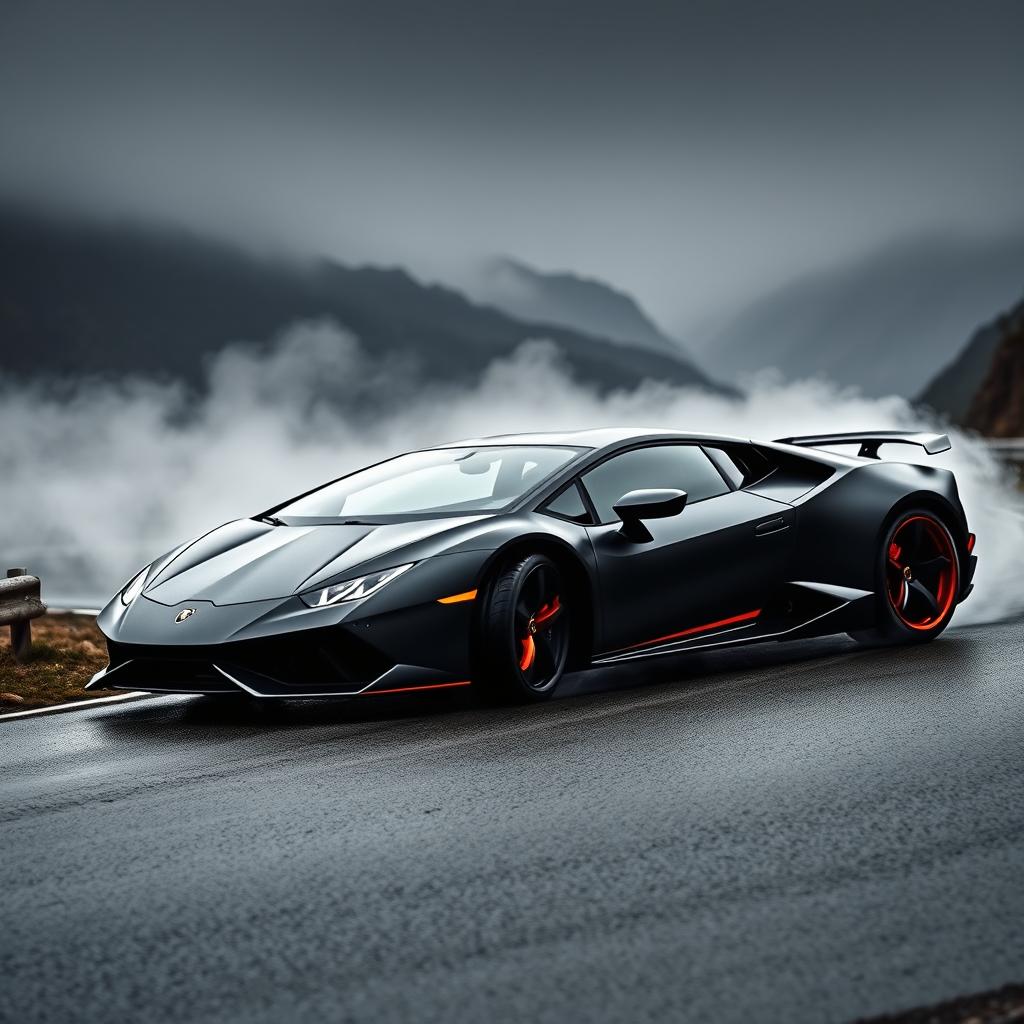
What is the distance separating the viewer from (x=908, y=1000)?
9.58 feet

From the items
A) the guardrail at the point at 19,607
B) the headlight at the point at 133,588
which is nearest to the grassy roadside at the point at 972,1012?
the headlight at the point at 133,588

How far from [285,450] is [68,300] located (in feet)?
137

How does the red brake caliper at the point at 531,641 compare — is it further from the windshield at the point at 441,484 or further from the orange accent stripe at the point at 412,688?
the windshield at the point at 441,484

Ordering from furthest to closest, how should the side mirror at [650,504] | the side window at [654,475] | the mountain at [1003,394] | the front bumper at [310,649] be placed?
the mountain at [1003,394]
the side window at [654,475]
the side mirror at [650,504]
the front bumper at [310,649]

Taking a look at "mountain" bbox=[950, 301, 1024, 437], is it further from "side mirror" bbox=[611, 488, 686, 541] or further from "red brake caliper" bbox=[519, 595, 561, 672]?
"red brake caliper" bbox=[519, 595, 561, 672]

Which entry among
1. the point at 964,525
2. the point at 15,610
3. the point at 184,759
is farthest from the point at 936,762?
the point at 15,610

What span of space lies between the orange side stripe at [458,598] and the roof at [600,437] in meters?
1.32

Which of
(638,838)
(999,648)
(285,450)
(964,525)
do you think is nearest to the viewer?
(638,838)

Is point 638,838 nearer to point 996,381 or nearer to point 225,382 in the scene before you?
point 996,381

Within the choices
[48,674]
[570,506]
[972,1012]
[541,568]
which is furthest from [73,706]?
[972,1012]

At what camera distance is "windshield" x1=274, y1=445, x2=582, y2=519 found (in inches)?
270

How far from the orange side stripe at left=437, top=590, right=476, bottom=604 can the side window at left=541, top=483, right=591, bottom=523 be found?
2.24ft

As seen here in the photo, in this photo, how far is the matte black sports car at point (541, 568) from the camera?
5.99 meters

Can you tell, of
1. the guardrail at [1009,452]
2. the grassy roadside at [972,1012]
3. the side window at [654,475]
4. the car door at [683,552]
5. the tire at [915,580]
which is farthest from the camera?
the guardrail at [1009,452]
